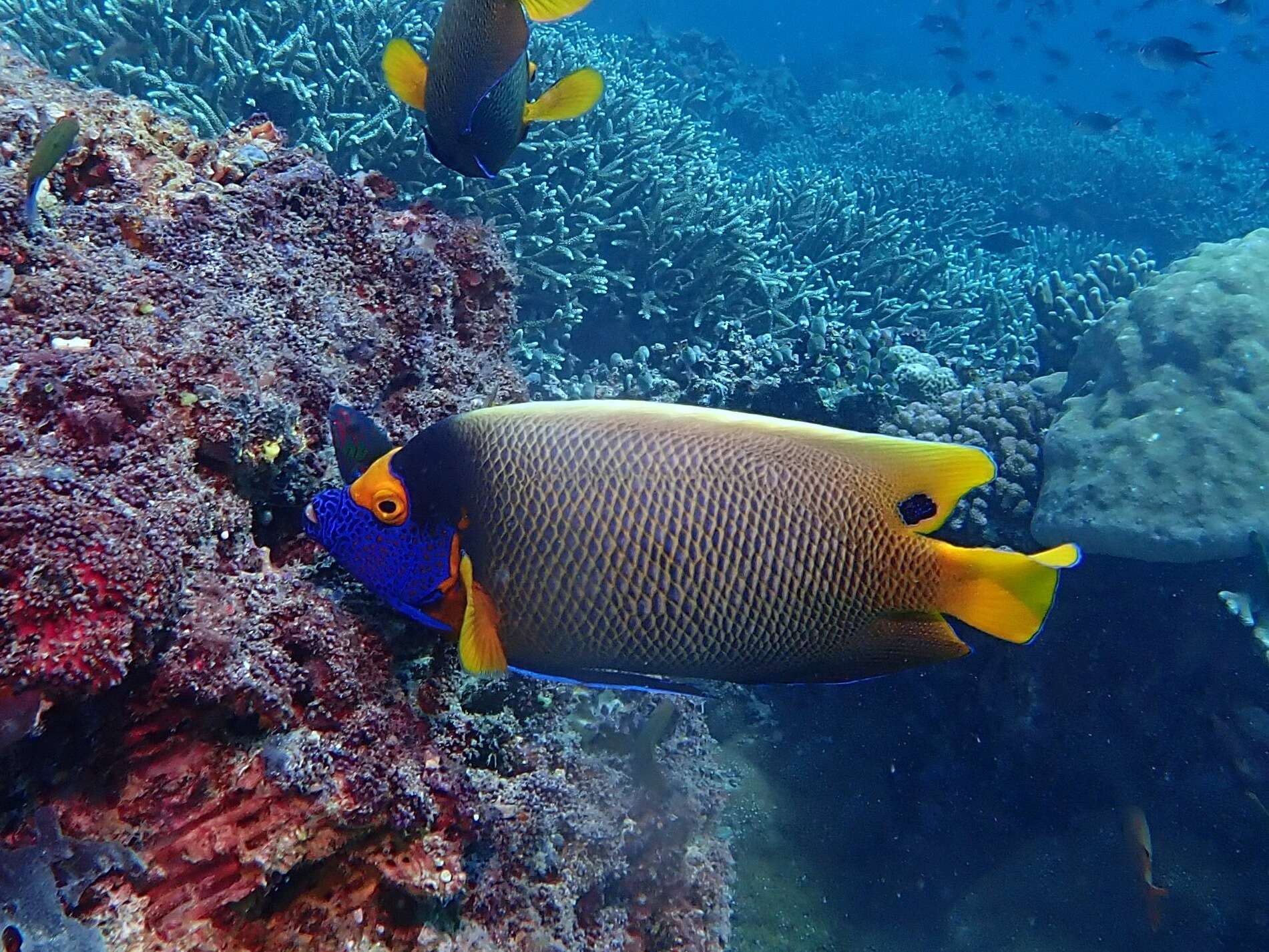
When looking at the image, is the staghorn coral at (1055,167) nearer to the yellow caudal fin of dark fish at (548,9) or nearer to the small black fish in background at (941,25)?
the small black fish in background at (941,25)

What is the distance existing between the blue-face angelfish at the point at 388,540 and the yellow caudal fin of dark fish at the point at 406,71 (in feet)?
5.44

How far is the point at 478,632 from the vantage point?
4.26 ft

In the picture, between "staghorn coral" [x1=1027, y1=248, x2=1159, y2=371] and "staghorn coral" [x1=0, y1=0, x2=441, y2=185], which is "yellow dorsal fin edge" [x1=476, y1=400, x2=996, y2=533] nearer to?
"staghorn coral" [x1=0, y1=0, x2=441, y2=185]

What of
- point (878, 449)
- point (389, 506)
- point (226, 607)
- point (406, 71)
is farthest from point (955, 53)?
point (226, 607)

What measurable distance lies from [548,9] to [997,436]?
184 inches

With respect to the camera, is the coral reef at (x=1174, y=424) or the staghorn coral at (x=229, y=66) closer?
the coral reef at (x=1174, y=424)

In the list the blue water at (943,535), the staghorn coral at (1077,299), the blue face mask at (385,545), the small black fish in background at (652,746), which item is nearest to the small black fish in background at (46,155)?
the blue face mask at (385,545)

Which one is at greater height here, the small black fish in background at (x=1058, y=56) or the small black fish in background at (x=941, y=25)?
the small black fish in background at (x=941, y=25)

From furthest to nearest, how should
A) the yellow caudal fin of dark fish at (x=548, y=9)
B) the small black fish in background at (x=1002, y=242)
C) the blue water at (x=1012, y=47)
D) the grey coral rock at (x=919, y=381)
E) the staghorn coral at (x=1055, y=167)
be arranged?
1. the blue water at (x=1012, y=47)
2. the staghorn coral at (x=1055, y=167)
3. the small black fish in background at (x=1002, y=242)
4. the grey coral rock at (x=919, y=381)
5. the yellow caudal fin of dark fish at (x=548, y=9)

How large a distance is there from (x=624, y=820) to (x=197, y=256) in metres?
2.47

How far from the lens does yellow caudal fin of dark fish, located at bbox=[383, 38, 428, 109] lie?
7.79 feet

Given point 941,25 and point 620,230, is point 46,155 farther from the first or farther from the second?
point 941,25

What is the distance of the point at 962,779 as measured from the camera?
5078 millimetres

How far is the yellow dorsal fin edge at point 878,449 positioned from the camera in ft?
4.41
